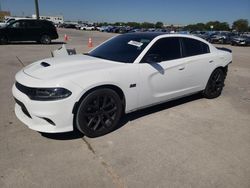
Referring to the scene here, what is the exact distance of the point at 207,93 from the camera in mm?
6086

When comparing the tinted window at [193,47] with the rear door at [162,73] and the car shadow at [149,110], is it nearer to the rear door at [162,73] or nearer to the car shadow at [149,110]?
the rear door at [162,73]

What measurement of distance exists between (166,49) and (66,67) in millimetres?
1925

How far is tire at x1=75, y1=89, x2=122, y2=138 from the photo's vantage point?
382 centimetres

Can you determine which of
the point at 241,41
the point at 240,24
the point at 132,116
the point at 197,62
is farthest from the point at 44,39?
the point at 240,24

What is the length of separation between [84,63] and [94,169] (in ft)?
5.80

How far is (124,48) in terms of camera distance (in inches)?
191

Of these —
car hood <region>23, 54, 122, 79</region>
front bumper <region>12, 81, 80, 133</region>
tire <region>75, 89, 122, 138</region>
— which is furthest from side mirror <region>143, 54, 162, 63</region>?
front bumper <region>12, 81, 80, 133</region>

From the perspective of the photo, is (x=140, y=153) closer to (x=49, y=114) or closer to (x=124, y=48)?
(x=49, y=114)

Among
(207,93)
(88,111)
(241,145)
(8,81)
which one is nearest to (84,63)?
(88,111)

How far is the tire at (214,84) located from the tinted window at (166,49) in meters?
1.35

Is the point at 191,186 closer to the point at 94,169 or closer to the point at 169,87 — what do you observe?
the point at 94,169

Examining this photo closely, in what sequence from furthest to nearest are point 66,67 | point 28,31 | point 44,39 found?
point 44,39 → point 28,31 → point 66,67

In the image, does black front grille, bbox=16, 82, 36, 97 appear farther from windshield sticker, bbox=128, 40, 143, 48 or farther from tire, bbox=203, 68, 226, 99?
tire, bbox=203, 68, 226, 99

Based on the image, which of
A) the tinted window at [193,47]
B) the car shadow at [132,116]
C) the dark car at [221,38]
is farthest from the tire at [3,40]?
the dark car at [221,38]
